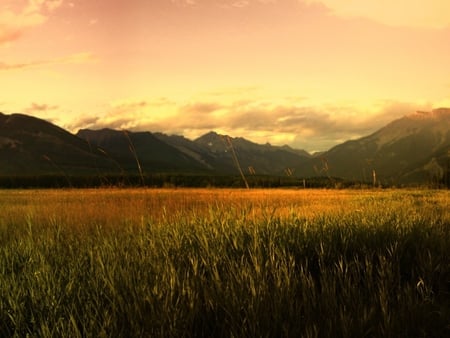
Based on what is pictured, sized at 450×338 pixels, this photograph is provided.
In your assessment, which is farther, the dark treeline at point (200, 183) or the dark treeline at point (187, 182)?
the dark treeline at point (187, 182)

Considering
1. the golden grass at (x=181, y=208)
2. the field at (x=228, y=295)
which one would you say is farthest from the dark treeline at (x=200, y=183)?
the field at (x=228, y=295)

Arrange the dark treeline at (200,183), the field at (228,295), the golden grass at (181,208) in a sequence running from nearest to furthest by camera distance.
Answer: the field at (228,295), the golden grass at (181,208), the dark treeline at (200,183)

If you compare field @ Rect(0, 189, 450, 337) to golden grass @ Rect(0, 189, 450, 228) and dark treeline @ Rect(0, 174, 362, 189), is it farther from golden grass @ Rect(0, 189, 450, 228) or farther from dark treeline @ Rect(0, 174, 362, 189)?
dark treeline @ Rect(0, 174, 362, 189)

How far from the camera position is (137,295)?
3742 mm

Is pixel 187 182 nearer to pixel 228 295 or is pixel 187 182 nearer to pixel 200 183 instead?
pixel 200 183

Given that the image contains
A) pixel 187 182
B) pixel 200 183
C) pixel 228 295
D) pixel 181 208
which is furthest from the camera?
pixel 200 183

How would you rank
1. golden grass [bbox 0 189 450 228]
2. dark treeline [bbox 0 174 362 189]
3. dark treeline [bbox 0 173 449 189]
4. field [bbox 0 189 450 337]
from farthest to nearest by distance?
dark treeline [bbox 0 174 362 189]
dark treeline [bbox 0 173 449 189]
golden grass [bbox 0 189 450 228]
field [bbox 0 189 450 337]

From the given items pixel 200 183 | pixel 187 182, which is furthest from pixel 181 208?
pixel 200 183

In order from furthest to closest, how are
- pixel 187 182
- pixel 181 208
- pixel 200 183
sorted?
1. pixel 200 183
2. pixel 187 182
3. pixel 181 208

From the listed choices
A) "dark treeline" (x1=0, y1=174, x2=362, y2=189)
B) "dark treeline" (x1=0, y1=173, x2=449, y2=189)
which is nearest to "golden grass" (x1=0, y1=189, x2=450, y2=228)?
"dark treeline" (x1=0, y1=173, x2=449, y2=189)

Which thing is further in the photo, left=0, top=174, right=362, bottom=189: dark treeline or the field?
left=0, top=174, right=362, bottom=189: dark treeline

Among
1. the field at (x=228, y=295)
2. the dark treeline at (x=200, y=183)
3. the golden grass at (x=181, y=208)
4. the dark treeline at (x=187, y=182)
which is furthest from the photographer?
the dark treeline at (x=187, y=182)

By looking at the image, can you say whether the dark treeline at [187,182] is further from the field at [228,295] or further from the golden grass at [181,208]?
the field at [228,295]

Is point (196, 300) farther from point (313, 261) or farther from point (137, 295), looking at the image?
point (313, 261)
